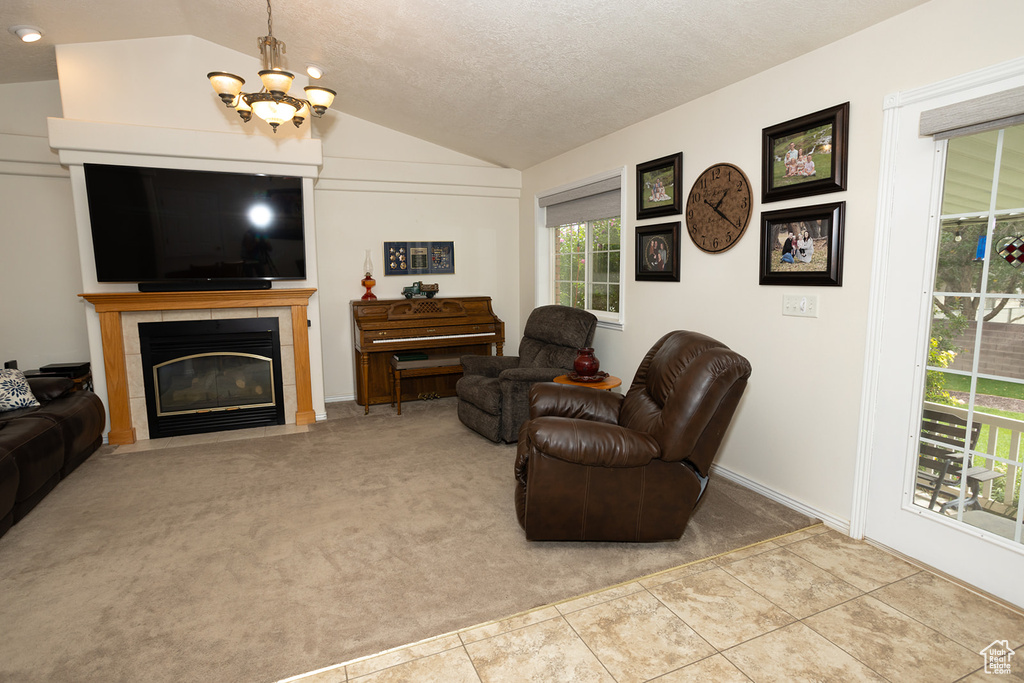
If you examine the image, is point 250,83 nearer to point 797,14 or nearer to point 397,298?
point 397,298

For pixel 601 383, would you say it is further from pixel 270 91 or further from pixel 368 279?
pixel 368 279

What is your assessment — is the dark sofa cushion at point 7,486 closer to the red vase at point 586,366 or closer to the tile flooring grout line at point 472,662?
the tile flooring grout line at point 472,662

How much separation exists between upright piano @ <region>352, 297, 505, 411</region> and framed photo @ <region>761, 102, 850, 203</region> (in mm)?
2973

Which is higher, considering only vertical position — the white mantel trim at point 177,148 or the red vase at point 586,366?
the white mantel trim at point 177,148

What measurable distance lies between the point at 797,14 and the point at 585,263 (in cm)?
268

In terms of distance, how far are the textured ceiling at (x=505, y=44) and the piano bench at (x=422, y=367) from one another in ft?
6.93

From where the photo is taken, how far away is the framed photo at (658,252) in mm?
3588

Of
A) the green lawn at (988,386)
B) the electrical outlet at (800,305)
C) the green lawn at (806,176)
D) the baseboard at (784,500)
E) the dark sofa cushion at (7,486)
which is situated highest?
the green lawn at (806,176)

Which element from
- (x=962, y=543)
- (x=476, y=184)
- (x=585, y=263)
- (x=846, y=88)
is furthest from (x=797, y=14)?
(x=476, y=184)

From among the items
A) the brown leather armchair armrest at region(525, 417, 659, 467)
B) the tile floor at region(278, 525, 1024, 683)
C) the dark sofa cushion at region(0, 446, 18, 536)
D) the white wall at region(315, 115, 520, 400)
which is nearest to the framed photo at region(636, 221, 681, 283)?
the brown leather armchair armrest at region(525, 417, 659, 467)

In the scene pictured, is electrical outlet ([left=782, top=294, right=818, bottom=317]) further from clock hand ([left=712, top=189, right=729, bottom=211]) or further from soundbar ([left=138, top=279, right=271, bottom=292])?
soundbar ([left=138, top=279, right=271, bottom=292])

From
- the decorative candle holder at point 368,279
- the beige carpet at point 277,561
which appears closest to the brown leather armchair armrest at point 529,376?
the beige carpet at point 277,561

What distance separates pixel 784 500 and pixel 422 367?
9.90 ft

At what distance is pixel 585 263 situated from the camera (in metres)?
4.86
